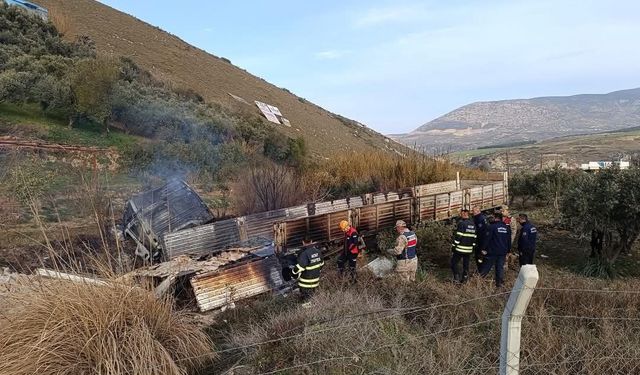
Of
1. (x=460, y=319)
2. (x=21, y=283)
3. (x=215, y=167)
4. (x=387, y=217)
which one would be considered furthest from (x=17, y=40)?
(x=460, y=319)

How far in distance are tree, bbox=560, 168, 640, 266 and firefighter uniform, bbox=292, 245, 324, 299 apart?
20.4 ft

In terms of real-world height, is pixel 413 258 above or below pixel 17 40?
below

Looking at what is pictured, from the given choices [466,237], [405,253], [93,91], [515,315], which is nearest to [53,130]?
[93,91]

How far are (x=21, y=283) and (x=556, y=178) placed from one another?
58.7ft

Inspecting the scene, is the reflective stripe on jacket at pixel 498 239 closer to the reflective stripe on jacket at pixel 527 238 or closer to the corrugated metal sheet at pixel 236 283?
the reflective stripe on jacket at pixel 527 238

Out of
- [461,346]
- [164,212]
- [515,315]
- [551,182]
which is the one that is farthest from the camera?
[551,182]

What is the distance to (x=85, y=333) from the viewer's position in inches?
127

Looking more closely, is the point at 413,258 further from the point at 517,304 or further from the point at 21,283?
the point at 21,283

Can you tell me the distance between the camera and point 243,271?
6.88m

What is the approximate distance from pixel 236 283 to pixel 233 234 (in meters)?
1.67

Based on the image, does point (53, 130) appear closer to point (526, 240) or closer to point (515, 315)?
point (526, 240)

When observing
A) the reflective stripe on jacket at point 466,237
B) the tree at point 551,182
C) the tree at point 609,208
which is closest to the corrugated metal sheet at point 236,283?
the reflective stripe on jacket at point 466,237

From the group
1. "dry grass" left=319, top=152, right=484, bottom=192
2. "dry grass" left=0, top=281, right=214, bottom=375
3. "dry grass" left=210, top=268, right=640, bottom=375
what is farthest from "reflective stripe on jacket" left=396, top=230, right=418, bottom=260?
"dry grass" left=319, top=152, right=484, bottom=192

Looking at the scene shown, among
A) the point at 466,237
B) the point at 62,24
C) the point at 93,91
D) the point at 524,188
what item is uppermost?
the point at 62,24
